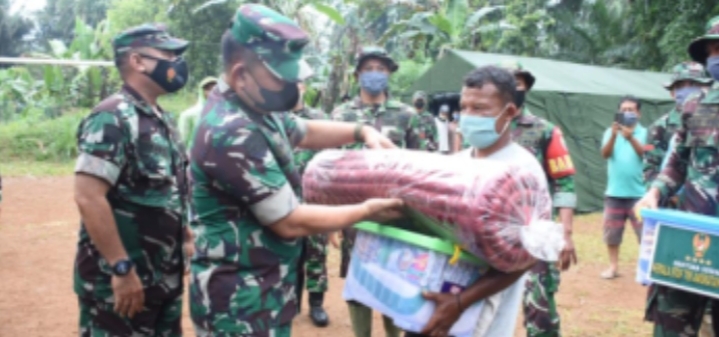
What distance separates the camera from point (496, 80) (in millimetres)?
2688

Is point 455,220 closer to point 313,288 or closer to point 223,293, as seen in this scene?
point 223,293

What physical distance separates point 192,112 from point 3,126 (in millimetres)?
13819

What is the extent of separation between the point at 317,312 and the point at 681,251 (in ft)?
9.52

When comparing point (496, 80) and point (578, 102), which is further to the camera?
point (578, 102)

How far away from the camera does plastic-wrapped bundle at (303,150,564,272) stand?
195 centimetres

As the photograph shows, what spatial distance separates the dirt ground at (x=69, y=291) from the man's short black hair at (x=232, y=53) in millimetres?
2992

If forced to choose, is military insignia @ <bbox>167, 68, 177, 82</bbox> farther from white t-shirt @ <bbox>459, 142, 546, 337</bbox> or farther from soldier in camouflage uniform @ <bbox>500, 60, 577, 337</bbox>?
soldier in camouflage uniform @ <bbox>500, 60, 577, 337</bbox>

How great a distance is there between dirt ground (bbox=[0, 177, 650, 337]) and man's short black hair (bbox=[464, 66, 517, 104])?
261cm

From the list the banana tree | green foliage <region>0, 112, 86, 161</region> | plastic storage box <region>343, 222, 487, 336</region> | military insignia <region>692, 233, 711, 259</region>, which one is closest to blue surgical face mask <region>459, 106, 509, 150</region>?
Answer: plastic storage box <region>343, 222, 487, 336</region>

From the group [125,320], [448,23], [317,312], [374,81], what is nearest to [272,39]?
[125,320]

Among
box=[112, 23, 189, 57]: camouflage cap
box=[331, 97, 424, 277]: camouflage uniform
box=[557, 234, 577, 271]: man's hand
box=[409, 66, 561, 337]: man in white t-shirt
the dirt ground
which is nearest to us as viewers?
box=[409, 66, 561, 337]: man in white t-shirt

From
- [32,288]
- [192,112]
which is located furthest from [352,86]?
[32,288]

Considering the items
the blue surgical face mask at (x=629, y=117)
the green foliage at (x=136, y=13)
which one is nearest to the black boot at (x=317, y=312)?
the blue surgical face mask at (x=629, y=117)

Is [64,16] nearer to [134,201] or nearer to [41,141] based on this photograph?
[41,141]
